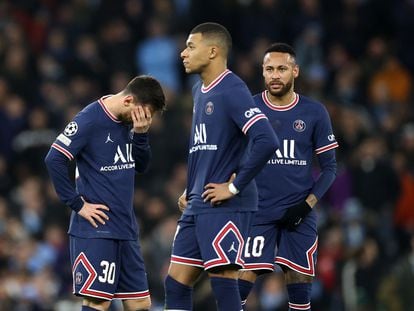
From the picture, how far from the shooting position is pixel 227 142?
32.7ft

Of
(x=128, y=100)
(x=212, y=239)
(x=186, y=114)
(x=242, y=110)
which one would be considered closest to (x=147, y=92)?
(x=128, y=100)

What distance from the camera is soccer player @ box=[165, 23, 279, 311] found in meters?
9.84

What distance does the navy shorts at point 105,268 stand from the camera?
1014 centimetres

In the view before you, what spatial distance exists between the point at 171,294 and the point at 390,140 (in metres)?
9.38

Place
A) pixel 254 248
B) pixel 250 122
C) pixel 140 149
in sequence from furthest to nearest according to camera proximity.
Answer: pixel 254 248 → pixel 140 149 → pixel 250 122

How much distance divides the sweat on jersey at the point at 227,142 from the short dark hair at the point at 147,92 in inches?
11.8

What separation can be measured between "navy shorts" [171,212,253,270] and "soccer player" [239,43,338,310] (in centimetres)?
79

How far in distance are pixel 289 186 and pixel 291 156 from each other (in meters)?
0.25

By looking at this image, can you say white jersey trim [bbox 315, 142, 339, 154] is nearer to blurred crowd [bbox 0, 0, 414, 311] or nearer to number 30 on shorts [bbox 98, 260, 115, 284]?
number 30 on shorts [bbox 98, 260, 115, 284]

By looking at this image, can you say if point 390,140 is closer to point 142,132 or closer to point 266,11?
point 266,11

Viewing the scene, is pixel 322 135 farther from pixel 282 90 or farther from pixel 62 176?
pixel 62 176

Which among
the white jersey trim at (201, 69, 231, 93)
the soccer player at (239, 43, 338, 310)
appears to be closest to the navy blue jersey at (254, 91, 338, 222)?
the soccer player at (239, 43, 338, 310)

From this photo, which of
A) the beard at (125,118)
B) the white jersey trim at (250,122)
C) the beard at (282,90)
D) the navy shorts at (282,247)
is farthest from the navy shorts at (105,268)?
the beard at (282,90)

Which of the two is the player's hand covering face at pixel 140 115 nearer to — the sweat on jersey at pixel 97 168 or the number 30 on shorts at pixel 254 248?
the sweat on jersey at pixel 97 168
